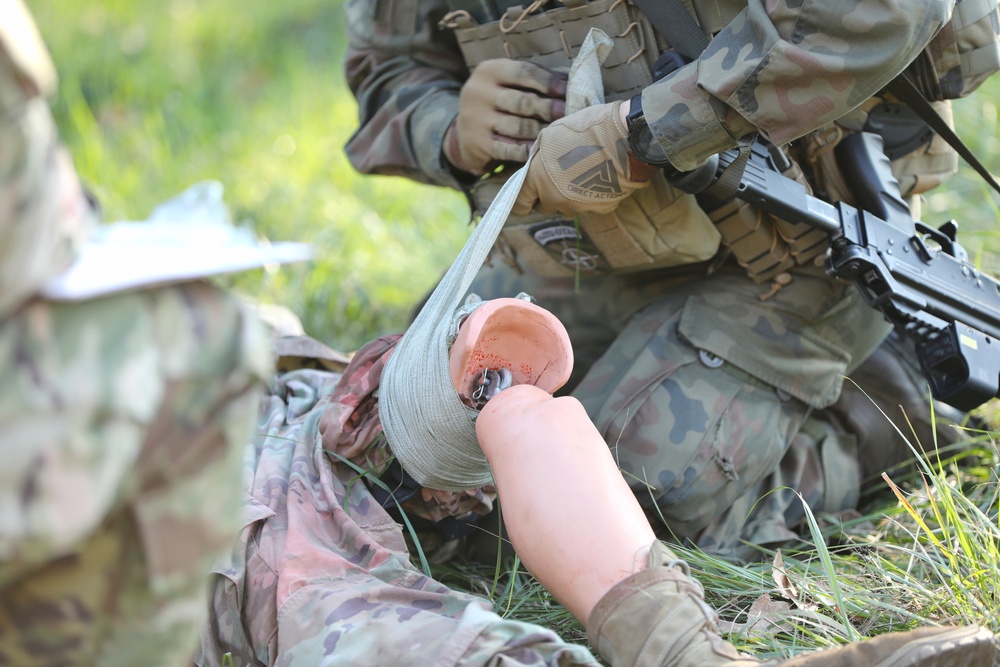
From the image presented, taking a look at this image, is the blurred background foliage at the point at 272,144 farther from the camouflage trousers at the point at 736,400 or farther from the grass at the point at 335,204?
the camouflage trousers at the point at 736,400

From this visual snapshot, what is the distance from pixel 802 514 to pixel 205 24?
4515 millimetres

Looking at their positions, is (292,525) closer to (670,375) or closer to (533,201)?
(533,201)

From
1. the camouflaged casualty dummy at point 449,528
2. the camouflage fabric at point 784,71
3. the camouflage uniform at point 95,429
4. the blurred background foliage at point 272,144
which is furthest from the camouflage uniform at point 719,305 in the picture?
the camouflage uniform at point 95,429

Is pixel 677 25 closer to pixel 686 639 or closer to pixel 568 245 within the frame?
pixel 568 245

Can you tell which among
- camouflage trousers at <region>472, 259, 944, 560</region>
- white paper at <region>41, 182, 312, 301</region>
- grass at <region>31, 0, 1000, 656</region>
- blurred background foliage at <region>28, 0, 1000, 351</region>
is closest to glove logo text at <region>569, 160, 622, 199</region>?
camouflage trousers at <region>472, 259, 944, 560</region>

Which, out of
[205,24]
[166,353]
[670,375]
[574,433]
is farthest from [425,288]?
[205,24]

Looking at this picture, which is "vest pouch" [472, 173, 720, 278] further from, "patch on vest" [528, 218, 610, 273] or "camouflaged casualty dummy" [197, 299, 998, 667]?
"camouflaged casualty dummy" [197, 299, 998, 667]

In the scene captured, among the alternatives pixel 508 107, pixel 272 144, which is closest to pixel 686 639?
pixel 508 107

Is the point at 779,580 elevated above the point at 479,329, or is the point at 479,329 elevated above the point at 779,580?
the point at 479,329

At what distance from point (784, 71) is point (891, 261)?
53cm

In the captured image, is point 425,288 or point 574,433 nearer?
point 574,433

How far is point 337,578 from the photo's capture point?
63.7 inches

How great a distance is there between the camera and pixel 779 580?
1.86m

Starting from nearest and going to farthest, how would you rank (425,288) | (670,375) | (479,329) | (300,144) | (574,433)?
(574,433) < (479,329) < (670,375) < (425,288) < (300,144)
